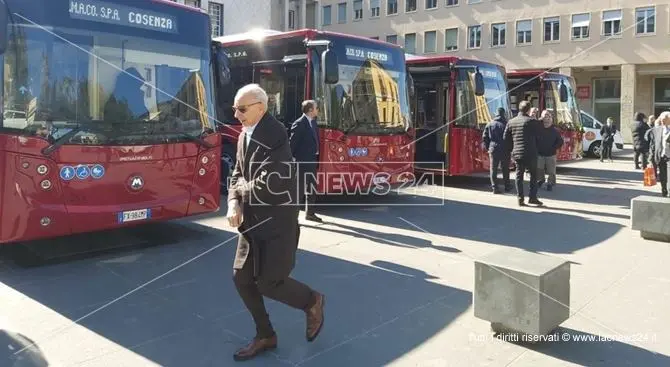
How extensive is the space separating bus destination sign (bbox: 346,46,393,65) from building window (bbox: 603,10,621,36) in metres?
32.6

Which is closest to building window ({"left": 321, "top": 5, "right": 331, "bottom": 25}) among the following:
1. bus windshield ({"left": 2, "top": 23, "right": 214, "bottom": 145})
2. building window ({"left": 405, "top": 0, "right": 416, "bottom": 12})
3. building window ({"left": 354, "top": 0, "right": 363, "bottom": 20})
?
building window ({"left": 354, "top": 0, "right": 363, "bottom": 20})

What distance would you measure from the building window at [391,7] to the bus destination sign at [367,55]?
133ft

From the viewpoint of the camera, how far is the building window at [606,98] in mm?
40688

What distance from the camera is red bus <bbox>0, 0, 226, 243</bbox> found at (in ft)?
20.1

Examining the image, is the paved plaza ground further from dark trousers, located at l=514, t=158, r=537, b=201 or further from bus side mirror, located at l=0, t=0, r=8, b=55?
bus side mirror, located at l=0, t=0, r=8, b=55

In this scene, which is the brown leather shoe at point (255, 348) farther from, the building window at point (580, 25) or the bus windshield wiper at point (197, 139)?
the building window at point (580, 25)

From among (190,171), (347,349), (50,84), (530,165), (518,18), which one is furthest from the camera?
(518,18)

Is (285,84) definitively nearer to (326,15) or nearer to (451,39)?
(451,39)

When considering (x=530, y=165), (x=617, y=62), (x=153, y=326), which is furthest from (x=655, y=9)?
(x=153, y=326)

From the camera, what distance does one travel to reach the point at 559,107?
59.5 ft

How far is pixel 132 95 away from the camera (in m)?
6.98

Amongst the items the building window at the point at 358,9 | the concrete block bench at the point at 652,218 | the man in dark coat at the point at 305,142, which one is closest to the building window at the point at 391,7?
the building window at the point at 358,9

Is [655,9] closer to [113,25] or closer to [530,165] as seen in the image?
[530,165]

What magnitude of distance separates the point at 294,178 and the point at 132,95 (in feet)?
11.8
